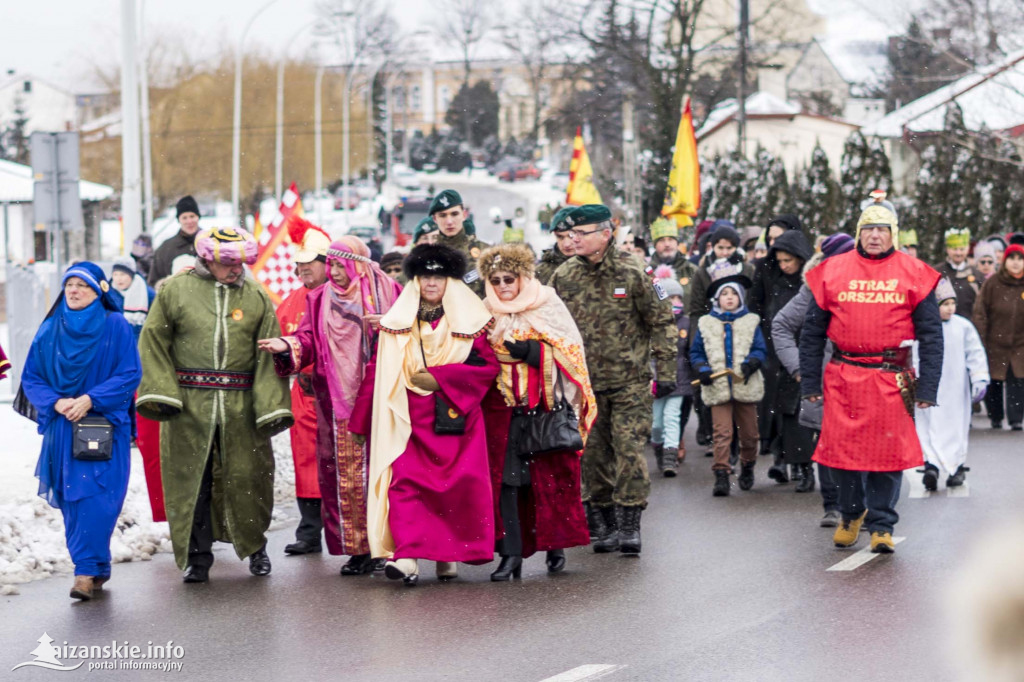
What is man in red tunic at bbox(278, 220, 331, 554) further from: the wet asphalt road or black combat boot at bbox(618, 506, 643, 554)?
black combat boot at bbox(618, 506, 643, 554)

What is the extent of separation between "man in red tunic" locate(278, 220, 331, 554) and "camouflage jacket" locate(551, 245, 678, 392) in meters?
1.69

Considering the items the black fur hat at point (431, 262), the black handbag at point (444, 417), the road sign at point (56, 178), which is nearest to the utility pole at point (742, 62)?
the road sign at point (56, 178)

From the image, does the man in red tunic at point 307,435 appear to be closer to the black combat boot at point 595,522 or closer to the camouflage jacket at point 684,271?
Result: the black combat boot at point 595,522

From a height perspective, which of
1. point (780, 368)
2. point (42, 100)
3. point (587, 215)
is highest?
point (42, 100)

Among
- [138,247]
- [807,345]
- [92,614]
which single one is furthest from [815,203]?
[92,614]

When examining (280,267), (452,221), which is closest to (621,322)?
(452,221)

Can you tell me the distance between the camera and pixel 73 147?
15.8m

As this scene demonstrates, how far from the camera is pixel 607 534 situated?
388 inches

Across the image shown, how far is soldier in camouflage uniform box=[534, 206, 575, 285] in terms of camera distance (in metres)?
9.75

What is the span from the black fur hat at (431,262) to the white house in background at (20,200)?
26.5 feet

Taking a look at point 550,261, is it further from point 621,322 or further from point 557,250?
point 621,322

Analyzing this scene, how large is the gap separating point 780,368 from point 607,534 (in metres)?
2.93

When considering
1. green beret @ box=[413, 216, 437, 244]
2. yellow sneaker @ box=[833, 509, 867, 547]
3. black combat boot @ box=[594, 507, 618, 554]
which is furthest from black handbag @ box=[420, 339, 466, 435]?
green beret @ box=[413, 216, 437, 244]

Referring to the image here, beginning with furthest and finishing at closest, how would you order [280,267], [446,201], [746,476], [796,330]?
[280,267], [746,476], [446,201], [796,330]
